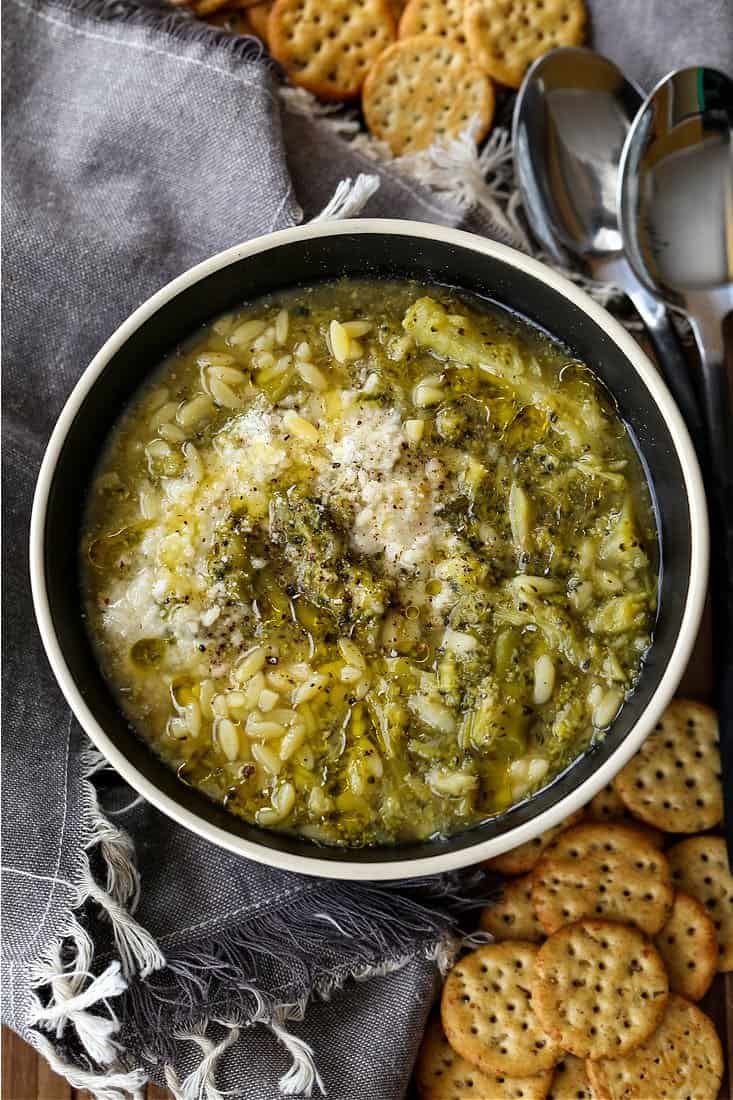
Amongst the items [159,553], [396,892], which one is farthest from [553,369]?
[396,892]

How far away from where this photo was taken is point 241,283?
2.68 meters

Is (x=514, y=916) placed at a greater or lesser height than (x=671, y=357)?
lesser

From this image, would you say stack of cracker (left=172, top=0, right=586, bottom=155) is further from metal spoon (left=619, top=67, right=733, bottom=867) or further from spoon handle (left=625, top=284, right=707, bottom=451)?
spoon handle (left=625, top=284, right=707, bottom=451)

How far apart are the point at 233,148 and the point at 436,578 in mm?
1359

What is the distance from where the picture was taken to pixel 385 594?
253cm

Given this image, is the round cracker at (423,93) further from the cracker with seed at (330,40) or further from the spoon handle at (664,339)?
the spoon handle at (664,339)

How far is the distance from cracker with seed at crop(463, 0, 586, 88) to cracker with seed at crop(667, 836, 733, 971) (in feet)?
7.56

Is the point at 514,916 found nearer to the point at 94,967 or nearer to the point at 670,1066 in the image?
the point at 670,1066

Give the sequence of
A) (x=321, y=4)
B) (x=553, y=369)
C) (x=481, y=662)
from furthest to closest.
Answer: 1. (x=321, y=4)
2. (x=553, y=369)
3. (x=481, y=662)

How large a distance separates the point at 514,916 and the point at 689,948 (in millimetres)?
474

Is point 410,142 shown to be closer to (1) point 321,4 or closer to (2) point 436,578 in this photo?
(1) point 321,4

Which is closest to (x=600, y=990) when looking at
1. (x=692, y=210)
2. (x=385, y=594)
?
(x=385, y=594)

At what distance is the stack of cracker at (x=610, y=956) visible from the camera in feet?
9.51

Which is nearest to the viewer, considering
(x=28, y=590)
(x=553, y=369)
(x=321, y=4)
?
(x=553, y=369)
